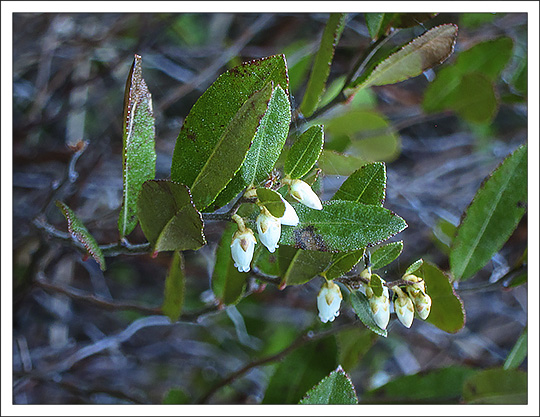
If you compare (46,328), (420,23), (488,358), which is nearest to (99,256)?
(420,23)

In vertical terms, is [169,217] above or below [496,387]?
above

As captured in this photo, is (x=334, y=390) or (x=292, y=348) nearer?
(x=334, y=390)

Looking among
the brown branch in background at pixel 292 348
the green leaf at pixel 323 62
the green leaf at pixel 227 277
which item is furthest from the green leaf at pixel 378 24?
the brown branch in background at pixel 292 348

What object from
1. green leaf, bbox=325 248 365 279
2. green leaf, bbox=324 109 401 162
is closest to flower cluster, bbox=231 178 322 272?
green leaf, bbox=325 248 365 279

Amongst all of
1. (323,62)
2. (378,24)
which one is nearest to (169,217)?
(323,62)

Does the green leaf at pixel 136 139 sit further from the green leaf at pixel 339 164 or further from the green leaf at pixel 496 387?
the green leaf at pixel 496 387

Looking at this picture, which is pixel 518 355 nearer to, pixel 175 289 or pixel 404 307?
pixel 404 307

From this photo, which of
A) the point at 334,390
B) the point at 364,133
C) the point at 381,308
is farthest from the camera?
the point at 364,133

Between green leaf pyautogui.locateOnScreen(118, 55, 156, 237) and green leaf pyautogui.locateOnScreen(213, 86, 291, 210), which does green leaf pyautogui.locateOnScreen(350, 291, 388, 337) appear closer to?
green leaf pyautogui.locateOnScreen(213, 86, 291, 210)
